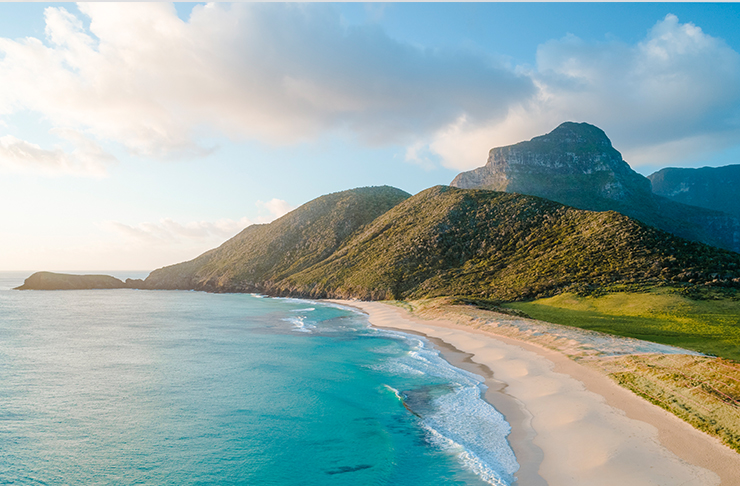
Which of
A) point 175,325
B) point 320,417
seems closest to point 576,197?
point 175,325

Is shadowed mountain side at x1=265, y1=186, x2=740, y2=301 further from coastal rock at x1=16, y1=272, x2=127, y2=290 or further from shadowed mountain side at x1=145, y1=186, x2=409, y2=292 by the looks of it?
coastal rock at x1=16, y1=272, x2=127, y2=290

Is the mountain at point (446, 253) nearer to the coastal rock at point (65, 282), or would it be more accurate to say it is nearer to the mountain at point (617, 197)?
the coastal rock at point (65, 282)

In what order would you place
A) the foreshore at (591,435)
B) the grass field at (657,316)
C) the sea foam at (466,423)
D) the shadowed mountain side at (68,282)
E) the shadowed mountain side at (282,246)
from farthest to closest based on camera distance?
the shadowed mountain side at (68,282) → the shadowed mountain side at (282,246) → the grass field at (657,316) → the sea foam at (466,423) → the foreshore at (591,435)

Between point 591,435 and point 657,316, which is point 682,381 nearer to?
point 591,435

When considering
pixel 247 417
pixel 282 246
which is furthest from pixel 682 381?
pixel 282 246

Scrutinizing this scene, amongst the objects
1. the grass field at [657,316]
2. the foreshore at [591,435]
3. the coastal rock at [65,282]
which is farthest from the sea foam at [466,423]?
the coastal rock at [65,282]
